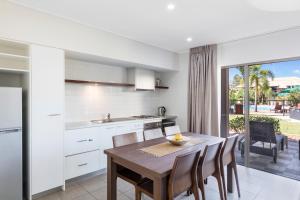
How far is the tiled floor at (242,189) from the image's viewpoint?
2.50 m

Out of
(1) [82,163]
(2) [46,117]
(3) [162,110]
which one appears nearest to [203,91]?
(3) [162,110]

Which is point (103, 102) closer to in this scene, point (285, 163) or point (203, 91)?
point (203, 91)

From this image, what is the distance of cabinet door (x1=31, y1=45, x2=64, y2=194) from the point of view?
2.41 metres

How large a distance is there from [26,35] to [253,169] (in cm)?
441

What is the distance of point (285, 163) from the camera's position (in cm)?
328

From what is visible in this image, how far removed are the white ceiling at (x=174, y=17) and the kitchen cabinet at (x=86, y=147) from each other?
1767 millimetres

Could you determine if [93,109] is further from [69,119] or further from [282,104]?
[282,104]

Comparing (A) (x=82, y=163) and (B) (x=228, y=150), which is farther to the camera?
(A) (x=82, y=163)

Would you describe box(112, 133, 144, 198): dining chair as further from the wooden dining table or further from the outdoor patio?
the outdoor patio

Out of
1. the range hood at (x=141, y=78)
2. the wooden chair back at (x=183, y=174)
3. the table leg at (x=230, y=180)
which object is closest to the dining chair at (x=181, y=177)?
the wooden chair back at (x=183, y=174)

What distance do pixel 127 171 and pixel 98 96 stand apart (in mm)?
2012

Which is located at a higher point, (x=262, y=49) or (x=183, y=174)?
(x=262, y=49)

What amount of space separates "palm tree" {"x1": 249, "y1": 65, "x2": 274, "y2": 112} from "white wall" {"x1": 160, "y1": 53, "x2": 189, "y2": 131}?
1455 millimetres

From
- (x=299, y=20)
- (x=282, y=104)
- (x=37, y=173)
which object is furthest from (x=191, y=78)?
(x=37, y=173)
